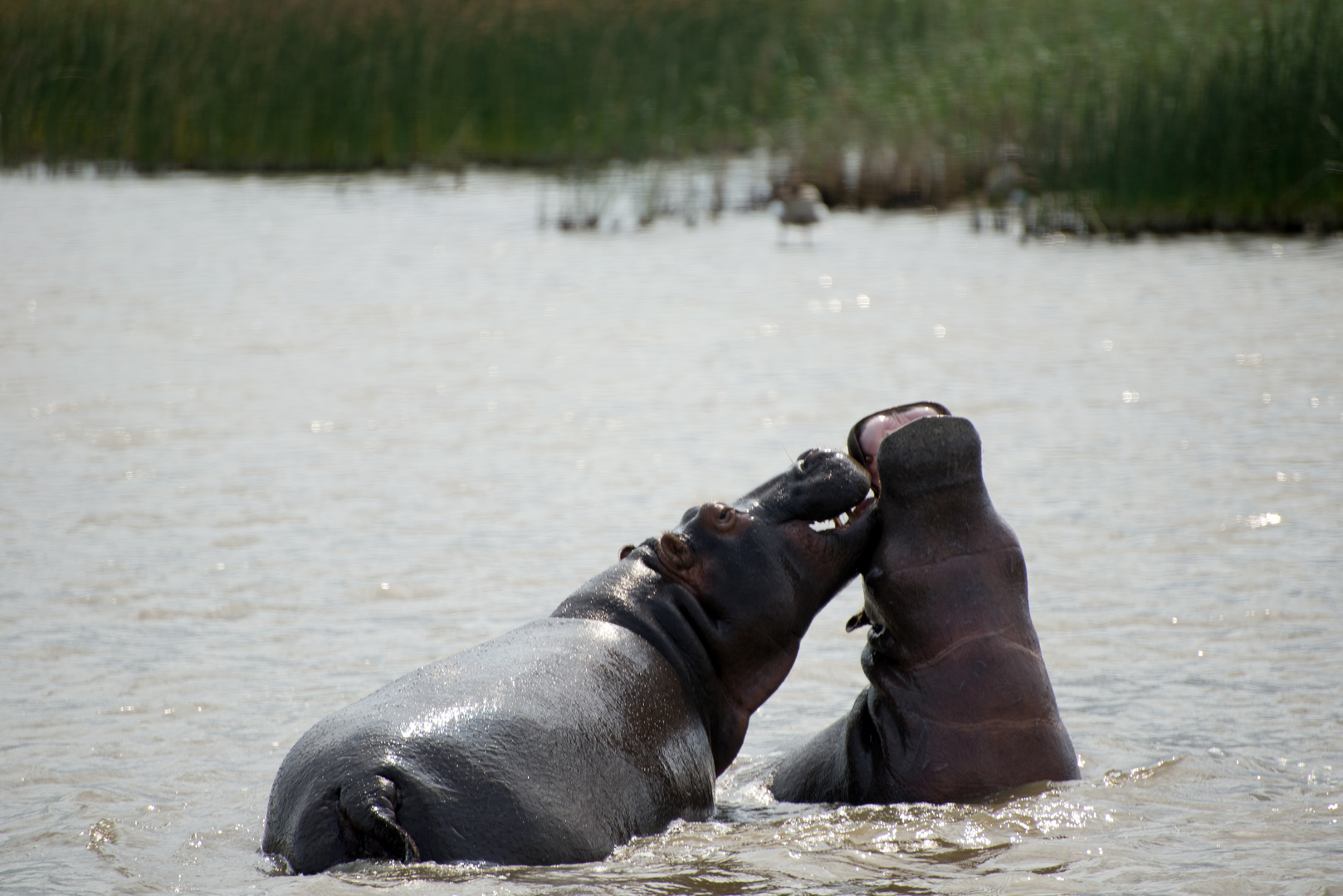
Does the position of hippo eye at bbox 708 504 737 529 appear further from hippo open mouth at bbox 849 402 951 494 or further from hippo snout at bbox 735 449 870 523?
hippo open mouth at bbox 849 402 951 494

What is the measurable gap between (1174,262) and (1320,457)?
19.4ft

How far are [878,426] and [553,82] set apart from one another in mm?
15608

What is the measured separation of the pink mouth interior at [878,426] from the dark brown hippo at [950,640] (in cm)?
3

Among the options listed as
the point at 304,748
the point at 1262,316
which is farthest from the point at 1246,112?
the point at 304,748

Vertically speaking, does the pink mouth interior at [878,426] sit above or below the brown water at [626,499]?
above

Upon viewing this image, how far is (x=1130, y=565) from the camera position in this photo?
6.02 m

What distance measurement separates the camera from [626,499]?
703 cm

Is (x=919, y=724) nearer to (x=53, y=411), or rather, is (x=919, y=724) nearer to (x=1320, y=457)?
(x=1320, y=457)

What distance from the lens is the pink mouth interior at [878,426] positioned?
3.90 metres

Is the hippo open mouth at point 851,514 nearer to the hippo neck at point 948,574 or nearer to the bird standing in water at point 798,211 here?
the hippo neck at point 948,574

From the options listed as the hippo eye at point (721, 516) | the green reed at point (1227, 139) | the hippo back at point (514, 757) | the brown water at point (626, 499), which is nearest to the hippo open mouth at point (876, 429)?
the hippo eye at point (721, 516)

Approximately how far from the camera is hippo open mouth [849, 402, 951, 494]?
3.90 m

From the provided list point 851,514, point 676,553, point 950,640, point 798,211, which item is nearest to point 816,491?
point 851,514

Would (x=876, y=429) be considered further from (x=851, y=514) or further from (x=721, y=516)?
(x=721, y=516)
